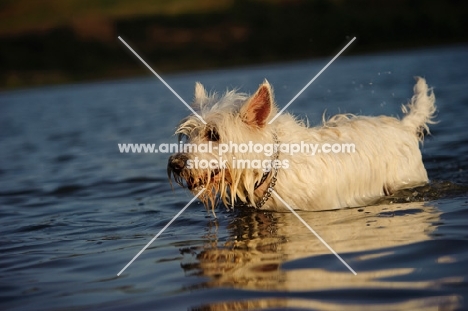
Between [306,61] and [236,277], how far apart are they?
4907 cm

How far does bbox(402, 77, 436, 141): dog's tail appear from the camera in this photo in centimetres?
966

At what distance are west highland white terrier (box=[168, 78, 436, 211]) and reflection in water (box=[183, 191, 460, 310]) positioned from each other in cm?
30

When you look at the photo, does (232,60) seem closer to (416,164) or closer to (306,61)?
(306,61)

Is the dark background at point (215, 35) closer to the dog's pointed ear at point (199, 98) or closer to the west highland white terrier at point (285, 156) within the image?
the west highland white terrier at point (285, 156)

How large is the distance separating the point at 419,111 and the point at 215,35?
6186 cm

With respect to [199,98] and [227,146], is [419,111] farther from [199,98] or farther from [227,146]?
[227,146]

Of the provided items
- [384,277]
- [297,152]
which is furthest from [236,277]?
[297,152]

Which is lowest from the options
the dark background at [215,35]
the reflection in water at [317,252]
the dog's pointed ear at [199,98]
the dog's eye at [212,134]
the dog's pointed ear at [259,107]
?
the reflection in water at [317,252]

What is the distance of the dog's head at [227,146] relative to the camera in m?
7.59

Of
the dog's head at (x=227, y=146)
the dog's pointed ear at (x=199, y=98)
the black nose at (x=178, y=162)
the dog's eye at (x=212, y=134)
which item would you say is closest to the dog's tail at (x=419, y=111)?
the dog's head at (x=227, y=146)

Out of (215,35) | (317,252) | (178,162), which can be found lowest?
(317,252)

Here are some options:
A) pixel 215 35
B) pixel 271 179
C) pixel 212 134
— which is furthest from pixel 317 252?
pixel 215 35

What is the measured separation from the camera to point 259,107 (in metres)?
7.78

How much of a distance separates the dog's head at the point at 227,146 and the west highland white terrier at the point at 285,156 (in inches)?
0.4
